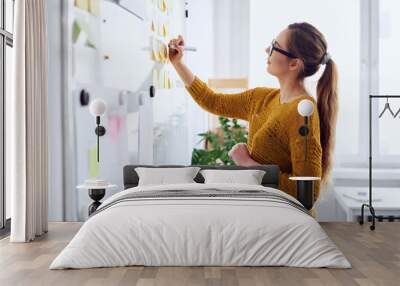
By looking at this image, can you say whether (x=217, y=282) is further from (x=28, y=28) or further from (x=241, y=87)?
(x=241, y=87)

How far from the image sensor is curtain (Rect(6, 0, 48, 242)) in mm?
5531

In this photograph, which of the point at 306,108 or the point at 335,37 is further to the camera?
the point at 335,37

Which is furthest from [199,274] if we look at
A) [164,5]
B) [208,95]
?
[164,5]

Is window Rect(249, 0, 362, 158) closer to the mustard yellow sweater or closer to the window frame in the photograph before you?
the window frame

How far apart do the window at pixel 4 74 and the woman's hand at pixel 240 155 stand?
2.40 m

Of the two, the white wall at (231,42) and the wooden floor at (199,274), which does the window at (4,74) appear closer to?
the wooden floor at (199,274)

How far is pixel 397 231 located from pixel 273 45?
2378 mm

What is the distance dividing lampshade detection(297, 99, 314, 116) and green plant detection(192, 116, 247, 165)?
73 centimetres

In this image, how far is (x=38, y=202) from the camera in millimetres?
5895

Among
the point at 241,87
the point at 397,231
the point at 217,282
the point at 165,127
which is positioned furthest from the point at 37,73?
the point at 397,231

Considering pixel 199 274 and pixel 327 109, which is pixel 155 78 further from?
pixel 199 274

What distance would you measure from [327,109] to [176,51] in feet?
5.87

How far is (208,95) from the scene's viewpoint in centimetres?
709

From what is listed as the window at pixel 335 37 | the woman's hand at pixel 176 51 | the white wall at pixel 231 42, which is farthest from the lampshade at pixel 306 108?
the woman's hand at pixel 176 51
